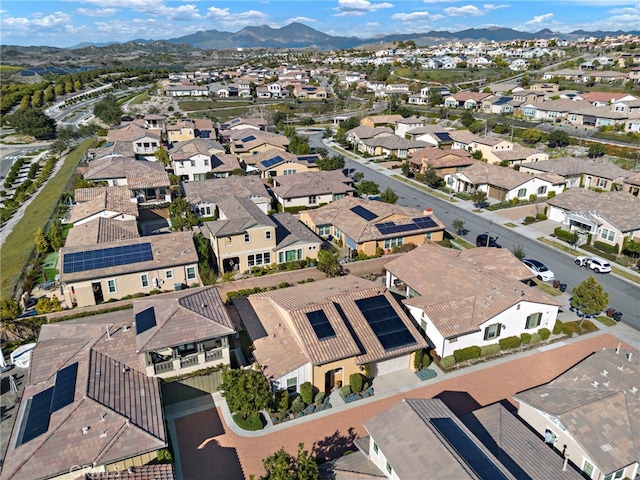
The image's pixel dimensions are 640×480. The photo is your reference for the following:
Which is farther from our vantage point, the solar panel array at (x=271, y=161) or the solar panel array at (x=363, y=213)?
the solar panel array at (x=271, y=161)

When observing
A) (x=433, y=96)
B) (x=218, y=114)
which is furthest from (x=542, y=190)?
(x=218, y=114)

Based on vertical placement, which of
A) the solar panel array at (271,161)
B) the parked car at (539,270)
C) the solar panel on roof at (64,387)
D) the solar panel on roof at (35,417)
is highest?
the solar panel array at (271,161)

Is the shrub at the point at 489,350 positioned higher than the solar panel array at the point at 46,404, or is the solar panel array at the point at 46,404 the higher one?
the solar panel array at the point at 46,404

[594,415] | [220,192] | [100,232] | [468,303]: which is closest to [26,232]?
[100,232]

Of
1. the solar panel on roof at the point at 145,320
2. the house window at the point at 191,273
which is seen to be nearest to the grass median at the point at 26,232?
the house window at the point at 191,273

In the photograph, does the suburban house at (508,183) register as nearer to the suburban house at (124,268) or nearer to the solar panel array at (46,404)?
the suburban house at (124,268)

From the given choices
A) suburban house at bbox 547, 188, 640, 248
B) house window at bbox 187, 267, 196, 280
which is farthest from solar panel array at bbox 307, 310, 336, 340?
suburban house at bbox 547, 188, 640, 248

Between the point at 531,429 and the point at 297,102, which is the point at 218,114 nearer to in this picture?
the point at 297,102
